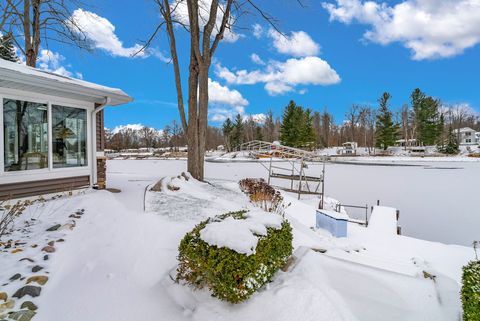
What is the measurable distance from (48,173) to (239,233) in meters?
5.19

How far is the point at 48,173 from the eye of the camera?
5.53m

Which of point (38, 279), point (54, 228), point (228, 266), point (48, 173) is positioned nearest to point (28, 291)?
point (38, 279)

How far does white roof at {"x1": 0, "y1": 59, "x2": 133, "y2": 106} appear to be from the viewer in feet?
14.4

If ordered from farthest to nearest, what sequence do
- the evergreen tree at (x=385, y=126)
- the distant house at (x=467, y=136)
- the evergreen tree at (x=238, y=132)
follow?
the distant house at (x=467, y=136)
the evergreen tree at (x=238, y=132)
the evergreen tree at (x=385, y=126)

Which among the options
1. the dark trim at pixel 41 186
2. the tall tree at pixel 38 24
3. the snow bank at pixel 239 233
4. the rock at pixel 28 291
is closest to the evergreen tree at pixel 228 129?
the tall tree at pixel 38 24

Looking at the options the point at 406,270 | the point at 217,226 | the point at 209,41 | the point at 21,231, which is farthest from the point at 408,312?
the point at 209,41

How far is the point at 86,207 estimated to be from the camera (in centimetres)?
464

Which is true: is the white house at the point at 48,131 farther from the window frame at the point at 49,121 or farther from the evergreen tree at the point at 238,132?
the evergreen tree at the point at 238,132

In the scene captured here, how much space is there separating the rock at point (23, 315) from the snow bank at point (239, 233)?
1.38 meters

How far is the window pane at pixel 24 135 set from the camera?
16.3ft

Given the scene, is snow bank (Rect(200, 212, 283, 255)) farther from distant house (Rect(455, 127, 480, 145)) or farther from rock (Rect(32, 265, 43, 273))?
distant house (Rect(455, 127, 480, 145))

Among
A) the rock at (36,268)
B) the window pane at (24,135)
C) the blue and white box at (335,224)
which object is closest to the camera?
the rock at (36,268)


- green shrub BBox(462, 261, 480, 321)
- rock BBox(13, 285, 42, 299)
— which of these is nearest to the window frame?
rock BBox(13, 285, 42, 299)

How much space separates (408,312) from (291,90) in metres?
42.3
